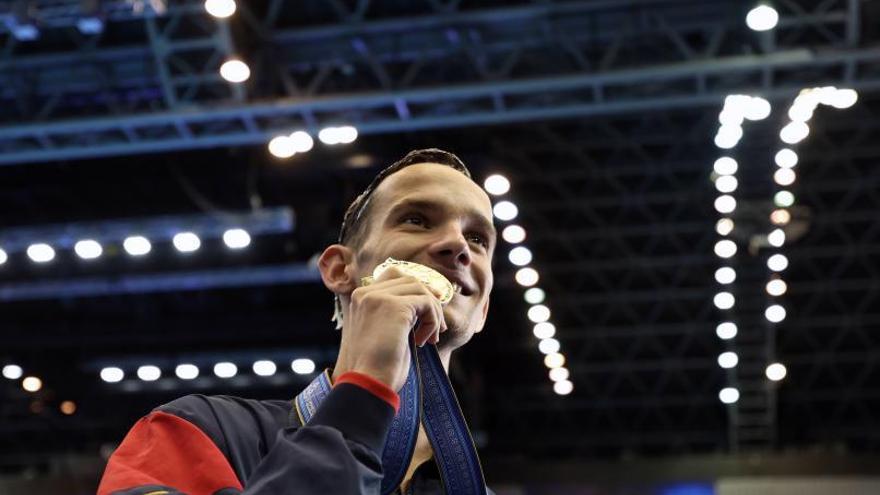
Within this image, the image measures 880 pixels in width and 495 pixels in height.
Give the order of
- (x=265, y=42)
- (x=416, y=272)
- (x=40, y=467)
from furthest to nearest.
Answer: (x=40, y=467), (x=265, y=42), (x=416, y=272)

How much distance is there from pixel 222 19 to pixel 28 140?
4018mm

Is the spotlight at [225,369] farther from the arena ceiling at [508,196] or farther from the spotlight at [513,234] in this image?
the spotlight at [513,234]

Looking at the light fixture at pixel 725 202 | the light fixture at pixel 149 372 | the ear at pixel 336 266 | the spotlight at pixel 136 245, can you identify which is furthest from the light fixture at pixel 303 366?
the ear at pixel 336 266

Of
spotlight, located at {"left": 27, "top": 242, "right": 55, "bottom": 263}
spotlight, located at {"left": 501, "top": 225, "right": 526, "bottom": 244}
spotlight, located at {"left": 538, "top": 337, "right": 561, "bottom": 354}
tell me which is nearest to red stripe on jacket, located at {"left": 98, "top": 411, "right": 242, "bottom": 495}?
spotlight, located at {"left": 27, "top": 242, "right": 55, "bottom": 263}

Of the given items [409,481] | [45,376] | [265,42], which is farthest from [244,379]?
[409,481]

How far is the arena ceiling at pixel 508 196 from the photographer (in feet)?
45.0

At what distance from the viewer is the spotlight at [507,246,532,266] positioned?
19.5m

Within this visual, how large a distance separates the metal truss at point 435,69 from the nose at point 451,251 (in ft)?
35.8

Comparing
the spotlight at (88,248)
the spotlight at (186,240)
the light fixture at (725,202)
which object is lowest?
the spotlight at (186,240)

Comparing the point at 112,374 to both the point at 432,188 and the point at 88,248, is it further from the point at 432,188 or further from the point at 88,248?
the point at 432,188

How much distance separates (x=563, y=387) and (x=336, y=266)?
826 inches

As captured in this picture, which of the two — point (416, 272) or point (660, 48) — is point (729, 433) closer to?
point (660, 48)

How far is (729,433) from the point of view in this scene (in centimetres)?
2373

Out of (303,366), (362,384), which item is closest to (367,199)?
(362,384)
